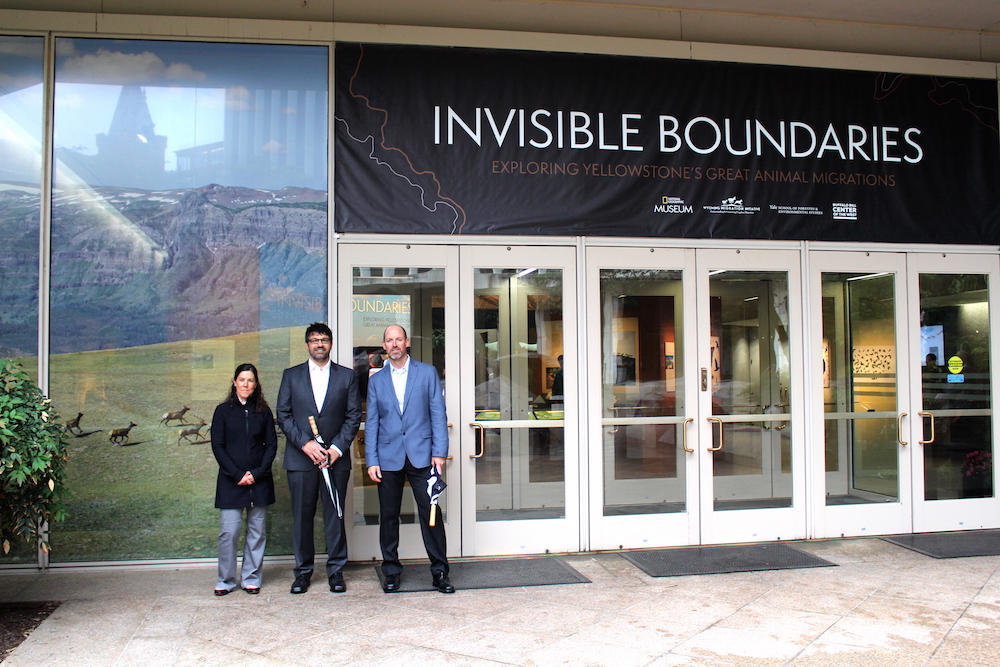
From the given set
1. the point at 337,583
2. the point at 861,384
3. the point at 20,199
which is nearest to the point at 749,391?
the point at 861,384

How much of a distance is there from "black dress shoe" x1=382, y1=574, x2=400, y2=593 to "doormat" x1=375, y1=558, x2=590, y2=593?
0.05 m

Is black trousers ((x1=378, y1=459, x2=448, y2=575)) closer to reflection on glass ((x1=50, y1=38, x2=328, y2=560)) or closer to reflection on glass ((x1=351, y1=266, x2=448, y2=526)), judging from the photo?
reflection on glass ((x1=351, y1=266, x2=448, y2=526))

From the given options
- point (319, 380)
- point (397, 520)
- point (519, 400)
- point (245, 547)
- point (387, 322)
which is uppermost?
point (387, 322)

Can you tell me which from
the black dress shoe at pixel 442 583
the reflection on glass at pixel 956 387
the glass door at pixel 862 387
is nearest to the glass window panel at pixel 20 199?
the black dress shoe at pixel 442 583

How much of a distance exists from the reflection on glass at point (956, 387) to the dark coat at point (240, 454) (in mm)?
5407

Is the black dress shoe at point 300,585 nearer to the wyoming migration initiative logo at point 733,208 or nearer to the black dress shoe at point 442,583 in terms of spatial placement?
the black dress shoe at point 442,583

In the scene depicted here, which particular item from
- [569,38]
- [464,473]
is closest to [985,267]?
[569,38]

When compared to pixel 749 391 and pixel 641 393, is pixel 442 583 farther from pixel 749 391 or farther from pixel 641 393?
pixel 749 391

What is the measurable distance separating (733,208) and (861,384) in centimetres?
187

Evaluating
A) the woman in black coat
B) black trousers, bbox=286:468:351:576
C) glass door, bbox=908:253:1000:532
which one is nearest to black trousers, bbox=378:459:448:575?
black trousers, bbox=286:468:351:576

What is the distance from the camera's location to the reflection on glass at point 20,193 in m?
5.60

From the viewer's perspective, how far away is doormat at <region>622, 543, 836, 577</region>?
5543mm

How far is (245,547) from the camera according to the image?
505 cm

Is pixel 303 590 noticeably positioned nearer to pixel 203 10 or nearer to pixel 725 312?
pixel 725 312
